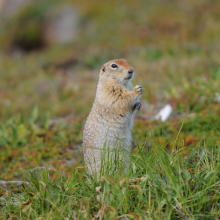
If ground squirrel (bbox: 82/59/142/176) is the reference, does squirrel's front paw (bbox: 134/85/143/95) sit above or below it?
above

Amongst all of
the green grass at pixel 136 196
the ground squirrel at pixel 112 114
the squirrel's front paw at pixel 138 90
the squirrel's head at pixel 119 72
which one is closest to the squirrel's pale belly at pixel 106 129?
the ground squirrel at pixel 112 114

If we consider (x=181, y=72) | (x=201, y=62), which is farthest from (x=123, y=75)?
(x=201, y=62)

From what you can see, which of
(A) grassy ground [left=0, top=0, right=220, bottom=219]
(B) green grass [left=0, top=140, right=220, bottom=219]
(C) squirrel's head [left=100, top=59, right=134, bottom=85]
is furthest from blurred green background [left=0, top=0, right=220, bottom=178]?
(C) squirrel's head [left=100, top=59, right=134, bottom=85]

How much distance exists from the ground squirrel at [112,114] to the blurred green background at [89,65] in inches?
23.4

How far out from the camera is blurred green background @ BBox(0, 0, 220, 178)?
586 centimetres

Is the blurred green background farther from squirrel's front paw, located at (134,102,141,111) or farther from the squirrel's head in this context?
the squirrel's head

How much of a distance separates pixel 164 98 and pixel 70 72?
4.63 metres

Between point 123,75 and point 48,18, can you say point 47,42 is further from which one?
point 123,75

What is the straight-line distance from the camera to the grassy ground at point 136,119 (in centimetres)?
282

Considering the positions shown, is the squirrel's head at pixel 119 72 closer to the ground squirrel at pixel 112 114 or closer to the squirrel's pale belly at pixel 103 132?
the ground squirrel at pixel 112 114

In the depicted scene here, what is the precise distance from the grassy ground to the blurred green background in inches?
1.3

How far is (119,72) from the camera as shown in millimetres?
4305

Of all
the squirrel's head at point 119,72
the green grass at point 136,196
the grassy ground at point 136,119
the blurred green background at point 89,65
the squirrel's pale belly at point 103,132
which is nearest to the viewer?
the green grass at point 136,196

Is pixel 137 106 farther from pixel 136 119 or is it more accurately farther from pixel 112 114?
pixel 136 119
